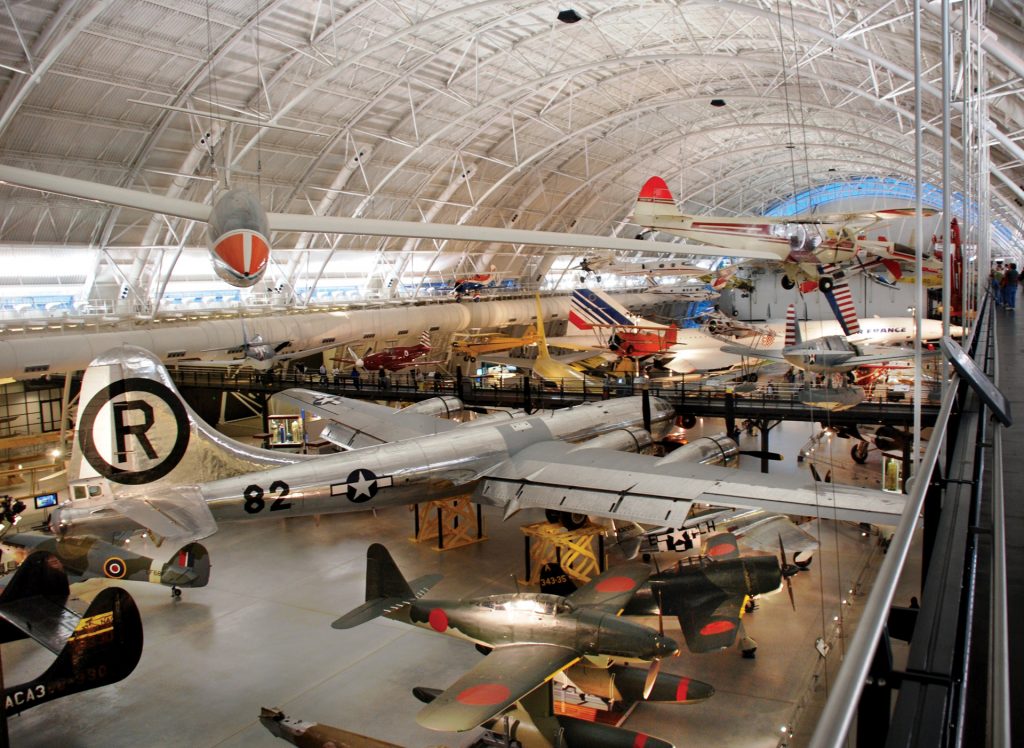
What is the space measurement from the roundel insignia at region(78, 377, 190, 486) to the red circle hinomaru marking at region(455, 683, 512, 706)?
218 inches

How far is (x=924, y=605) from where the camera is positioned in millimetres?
2123

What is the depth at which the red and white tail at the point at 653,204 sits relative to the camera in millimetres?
25328

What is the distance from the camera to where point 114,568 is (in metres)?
14.4

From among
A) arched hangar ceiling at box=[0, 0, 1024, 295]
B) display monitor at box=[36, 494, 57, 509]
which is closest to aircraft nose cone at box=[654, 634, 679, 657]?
arched hangar ceiling at box=[0, 0, 1024, 295]

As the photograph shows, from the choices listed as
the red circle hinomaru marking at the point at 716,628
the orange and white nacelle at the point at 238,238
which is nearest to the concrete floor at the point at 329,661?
the red circle hinomaru marking at the point at 716,628

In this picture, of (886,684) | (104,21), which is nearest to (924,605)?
(886,684)

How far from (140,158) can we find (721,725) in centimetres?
2647

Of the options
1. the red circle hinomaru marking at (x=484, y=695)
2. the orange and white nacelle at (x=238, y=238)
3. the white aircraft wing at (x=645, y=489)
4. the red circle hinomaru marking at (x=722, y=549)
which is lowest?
the red circle hinomaru marking at (x=484, y=695)

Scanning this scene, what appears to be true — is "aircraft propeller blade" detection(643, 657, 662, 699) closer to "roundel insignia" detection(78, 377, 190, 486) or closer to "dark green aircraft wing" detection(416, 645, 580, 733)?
"dark green aircraft wing" detection(416, 645, 580, 733)

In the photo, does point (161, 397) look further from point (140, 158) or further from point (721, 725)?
point (140, 158)

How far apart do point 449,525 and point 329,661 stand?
6237 millimetres

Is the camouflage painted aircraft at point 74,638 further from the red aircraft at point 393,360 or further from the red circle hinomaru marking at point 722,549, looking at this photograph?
the red aircraft at point 393,360

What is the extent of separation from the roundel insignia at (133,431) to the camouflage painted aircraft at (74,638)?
1711mm

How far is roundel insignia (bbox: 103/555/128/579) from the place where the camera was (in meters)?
14.3
